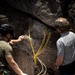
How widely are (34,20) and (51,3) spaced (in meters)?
0.65

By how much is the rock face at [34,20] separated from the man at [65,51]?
1965mm

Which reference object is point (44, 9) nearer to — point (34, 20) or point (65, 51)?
point (34, 20)

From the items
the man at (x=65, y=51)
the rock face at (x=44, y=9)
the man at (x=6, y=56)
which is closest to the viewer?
the man at (x=6, y=56)

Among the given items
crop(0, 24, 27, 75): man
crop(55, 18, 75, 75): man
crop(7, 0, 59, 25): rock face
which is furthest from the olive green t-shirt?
crop(7, 0, 59, 25): rock face

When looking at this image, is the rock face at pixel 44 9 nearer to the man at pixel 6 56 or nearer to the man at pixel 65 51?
the man at pixel 65 51

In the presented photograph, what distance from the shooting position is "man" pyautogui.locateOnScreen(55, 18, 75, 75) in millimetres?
4004

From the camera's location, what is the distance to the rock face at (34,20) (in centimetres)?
609

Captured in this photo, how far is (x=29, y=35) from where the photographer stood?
21.0ft

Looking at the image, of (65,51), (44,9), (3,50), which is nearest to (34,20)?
(44,9)

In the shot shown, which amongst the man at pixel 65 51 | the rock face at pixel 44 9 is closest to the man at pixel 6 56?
the man at pixel 65 51

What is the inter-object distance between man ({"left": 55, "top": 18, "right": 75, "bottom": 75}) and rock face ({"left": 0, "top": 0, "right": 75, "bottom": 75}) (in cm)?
196

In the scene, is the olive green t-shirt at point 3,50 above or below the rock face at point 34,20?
above

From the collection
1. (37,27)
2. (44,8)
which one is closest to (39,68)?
(37,27)

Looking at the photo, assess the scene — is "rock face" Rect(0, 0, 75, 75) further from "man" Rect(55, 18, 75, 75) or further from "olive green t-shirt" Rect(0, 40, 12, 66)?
"olive green t-shirt" Rect(0, 40, 12, 66)
